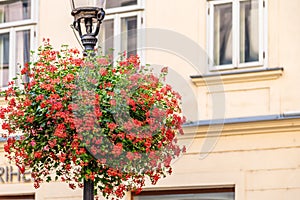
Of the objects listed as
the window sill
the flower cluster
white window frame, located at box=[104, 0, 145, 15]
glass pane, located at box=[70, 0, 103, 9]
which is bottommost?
the flower cluster

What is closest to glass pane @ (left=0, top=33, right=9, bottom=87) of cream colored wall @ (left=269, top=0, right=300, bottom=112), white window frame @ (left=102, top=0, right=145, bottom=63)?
white window frame @ (left=102, top=0, right=145, bottom=63)

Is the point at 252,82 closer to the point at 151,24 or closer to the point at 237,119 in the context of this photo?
the point at 237,119

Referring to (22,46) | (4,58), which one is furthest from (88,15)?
(4,58)

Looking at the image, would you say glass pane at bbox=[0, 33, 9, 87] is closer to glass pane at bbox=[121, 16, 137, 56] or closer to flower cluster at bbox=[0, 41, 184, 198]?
glass pane at bbox=[121, 16, 137, 56]

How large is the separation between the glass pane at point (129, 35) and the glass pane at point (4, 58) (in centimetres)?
198

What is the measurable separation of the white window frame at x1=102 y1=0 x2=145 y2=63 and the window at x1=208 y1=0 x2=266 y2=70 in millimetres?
1016

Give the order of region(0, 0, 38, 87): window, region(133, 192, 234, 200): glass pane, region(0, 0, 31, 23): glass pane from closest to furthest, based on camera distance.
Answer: region(133, 192, 234, 200): glass pane < region(0, 0, 38, 87): window < region(0, 0, 31, 23): glass pane

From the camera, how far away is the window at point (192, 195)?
13.9 meters

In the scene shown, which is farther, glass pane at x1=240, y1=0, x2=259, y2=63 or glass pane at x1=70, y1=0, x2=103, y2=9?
glass pane at x1=240, y1=0, x2=259, y2=63

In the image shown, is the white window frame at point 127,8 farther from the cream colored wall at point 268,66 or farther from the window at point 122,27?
the cream colored wall at point 268,66

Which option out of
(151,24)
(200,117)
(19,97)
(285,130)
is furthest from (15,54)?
(19,97)

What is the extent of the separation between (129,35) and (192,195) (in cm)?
240

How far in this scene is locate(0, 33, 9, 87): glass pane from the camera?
52.2ft

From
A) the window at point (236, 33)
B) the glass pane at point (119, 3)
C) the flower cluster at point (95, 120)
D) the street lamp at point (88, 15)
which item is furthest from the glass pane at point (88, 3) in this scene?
the glass pane at point (119, 3)
